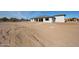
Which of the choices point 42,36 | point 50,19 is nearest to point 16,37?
point 42,36

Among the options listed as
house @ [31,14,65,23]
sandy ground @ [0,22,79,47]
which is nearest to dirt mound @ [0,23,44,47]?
sandy ground @ [0,22,79,47]

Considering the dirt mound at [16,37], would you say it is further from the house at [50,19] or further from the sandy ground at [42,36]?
the house at [50,19]

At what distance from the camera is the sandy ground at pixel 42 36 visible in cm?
191

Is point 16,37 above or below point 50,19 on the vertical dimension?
below

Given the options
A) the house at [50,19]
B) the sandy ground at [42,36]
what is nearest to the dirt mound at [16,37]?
the sandy ground at [42,36]

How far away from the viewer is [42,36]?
1927 millimetres

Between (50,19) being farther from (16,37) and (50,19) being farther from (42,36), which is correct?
(16,37)

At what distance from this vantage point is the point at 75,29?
1916 millimetres
